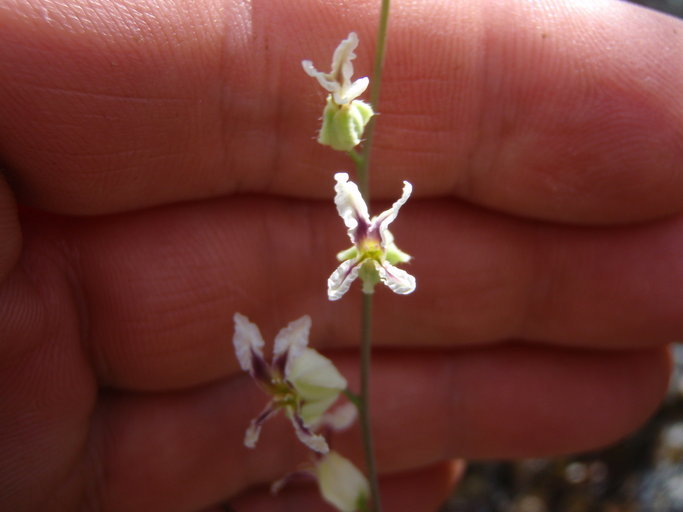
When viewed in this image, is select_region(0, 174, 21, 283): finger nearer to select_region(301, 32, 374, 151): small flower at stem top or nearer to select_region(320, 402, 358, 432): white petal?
select_region(301, 32, 374, 151): small flower at stem top

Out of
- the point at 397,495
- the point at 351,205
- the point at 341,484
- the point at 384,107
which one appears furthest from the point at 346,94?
the point at 397,495

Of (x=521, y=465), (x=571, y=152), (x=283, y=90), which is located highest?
(x=283, y=90)

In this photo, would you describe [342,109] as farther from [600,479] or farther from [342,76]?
[600,479]

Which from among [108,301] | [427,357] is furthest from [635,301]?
[108,301]

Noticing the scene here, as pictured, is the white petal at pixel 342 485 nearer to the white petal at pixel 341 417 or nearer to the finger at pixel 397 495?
the white petal at pixel 341 417

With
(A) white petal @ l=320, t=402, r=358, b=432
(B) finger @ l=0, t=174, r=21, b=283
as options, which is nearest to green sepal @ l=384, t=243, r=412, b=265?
(A) white petal @ l=320, t=402, r=358, b=432

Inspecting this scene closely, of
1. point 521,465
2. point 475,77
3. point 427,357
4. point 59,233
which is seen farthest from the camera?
point 521,465

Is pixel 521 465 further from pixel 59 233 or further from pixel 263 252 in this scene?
pixel 59 233
